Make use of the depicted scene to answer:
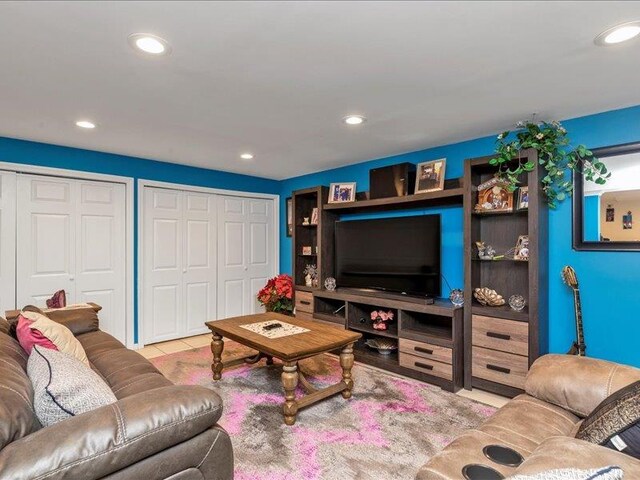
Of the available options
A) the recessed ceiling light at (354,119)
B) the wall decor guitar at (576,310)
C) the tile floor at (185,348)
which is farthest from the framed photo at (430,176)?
the tile floor at (185,348)

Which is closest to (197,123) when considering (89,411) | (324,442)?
(89,411)

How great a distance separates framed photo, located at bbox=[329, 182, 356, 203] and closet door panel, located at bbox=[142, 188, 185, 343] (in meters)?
1.95

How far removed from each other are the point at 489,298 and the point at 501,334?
318 mm

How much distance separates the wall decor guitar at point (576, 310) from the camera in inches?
101

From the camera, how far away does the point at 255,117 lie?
9.20 ft

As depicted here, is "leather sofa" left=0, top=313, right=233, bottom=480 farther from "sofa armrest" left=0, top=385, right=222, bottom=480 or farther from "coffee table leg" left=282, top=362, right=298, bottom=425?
"coffee table leg" left=282, top=362, right=298, bottom=425

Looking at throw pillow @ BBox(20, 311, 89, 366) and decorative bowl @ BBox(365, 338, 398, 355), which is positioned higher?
throw pillow @ BBox(20, 311, 89, 366)

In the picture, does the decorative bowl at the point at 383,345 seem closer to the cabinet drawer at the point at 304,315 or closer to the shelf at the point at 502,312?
the cabinet drawer at the point at 304,315

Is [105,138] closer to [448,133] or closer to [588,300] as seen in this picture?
[448,133]

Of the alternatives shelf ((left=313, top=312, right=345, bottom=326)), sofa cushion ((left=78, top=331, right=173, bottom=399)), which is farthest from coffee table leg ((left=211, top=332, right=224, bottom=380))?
shelf ((left=313, top=312, right=345, bottom=326))

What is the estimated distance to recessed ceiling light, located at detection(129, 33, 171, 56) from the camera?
66.4 inches

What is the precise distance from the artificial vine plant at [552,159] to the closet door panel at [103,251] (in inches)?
152

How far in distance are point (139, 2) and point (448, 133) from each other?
2565 millimetres

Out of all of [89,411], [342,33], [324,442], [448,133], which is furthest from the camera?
[448,133]
